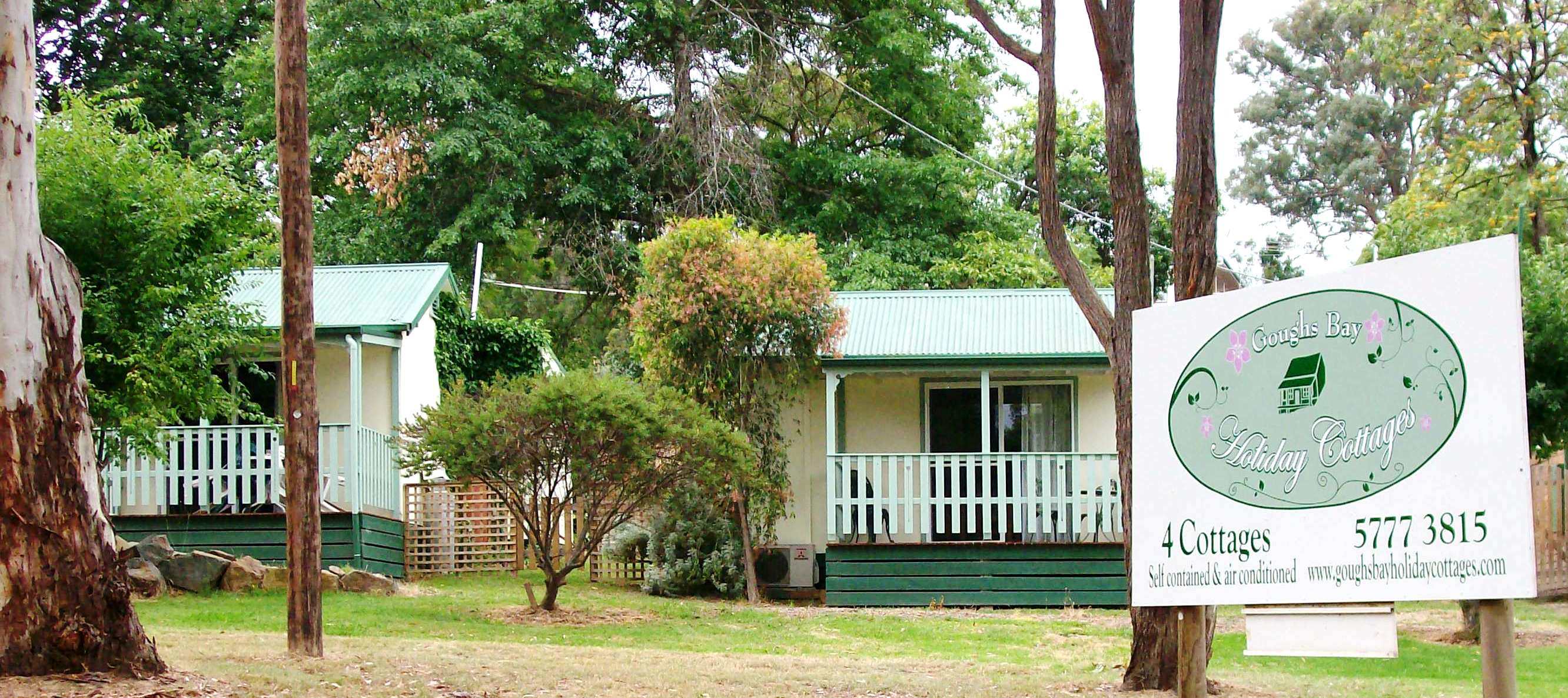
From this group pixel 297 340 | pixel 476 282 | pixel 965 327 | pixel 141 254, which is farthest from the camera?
pixel 476 282

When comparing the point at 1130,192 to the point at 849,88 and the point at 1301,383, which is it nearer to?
the point at 1301,383

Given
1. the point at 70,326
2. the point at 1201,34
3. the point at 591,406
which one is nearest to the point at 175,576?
the point at 591,406

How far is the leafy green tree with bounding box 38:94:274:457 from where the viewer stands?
13898mm

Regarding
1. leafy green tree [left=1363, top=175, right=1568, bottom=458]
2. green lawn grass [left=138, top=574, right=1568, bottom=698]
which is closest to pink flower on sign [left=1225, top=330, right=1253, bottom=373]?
green lawn grass [left=138, top=574, right=1568, bottom=698]

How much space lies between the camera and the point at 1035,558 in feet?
58.5

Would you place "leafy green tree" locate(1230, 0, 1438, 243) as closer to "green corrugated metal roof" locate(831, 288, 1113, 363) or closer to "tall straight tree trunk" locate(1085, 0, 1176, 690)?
"green corrugated metal roof" locate(831, 288, 1113, 363)

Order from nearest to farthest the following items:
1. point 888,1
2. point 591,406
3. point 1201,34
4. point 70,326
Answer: point 70,326 → point 1201,34 → point 591,406 → point 888,1

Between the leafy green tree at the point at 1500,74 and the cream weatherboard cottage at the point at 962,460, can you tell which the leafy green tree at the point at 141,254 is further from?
the leafy green tree at the point at 1500,74

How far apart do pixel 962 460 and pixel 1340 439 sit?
11.9 metres

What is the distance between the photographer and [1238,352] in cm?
721

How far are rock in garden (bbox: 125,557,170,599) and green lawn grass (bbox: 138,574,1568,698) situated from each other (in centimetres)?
29

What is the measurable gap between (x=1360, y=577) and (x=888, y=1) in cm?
2489

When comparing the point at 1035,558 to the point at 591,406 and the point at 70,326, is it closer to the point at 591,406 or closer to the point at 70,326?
the point at 591,406

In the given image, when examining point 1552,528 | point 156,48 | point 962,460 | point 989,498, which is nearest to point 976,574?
point 989,498
